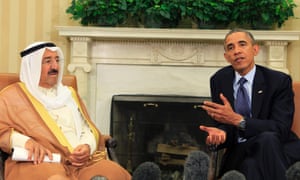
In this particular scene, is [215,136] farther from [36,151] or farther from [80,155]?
[36,151]

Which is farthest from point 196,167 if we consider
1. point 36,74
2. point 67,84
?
point 67,84

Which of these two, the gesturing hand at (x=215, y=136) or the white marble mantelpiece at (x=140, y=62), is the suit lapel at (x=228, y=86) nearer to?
the gesturing hand at (x=215, y=136)

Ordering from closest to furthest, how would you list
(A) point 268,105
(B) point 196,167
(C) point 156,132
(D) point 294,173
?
1. (D) point 294,173
2. (B) point 196,167
3. (A) point 268,105
4. (C) point 156,132

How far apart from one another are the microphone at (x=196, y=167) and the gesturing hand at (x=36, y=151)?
0.73 m

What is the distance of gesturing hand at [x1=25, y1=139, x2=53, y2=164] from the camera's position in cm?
217

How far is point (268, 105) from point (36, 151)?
1157 mm

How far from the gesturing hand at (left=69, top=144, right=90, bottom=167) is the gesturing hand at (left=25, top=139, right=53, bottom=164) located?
0.11m

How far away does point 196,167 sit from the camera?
1.85m

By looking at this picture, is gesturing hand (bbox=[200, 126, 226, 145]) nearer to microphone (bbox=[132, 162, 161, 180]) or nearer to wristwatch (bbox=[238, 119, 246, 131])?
wristwatch (bbox=[238, 119, 246, 131])

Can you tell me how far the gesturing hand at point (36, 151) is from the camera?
2170 millimetres

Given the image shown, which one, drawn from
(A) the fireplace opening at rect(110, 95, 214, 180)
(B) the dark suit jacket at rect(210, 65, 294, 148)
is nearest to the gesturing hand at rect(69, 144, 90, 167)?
(B) the dark suit jacket at rect(210, 65, 294, 148)

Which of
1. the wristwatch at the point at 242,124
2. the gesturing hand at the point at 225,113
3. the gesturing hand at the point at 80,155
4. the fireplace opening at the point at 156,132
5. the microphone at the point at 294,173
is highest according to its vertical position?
the gesturing hand at the point at 225,113

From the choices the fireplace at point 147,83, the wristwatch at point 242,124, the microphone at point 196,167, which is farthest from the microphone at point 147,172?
the fireplace at point 147,83

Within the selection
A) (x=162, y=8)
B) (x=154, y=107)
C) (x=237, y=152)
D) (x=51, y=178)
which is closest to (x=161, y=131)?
(x=154, y=107)
